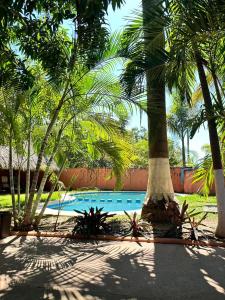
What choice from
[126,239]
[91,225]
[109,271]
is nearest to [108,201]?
[91,225]

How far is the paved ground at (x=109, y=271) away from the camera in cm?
400

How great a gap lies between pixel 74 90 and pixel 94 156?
1946mm

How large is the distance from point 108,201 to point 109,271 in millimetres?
14992

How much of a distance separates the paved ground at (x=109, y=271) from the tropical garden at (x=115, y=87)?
1274mm

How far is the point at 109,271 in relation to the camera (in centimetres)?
480

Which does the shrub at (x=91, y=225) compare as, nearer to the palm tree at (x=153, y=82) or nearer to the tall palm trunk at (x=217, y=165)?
the palm tree at (x=153, y=82)

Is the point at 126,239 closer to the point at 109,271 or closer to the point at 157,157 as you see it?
the point at 109,271

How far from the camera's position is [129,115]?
803 centimetres

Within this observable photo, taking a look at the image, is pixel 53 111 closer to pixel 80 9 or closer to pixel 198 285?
pixel 80 9

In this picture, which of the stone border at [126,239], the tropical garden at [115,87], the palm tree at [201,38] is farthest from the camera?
the stone border at [126,239]

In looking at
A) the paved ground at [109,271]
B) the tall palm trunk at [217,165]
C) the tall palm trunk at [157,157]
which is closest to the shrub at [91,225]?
the paved ground at [109,271]

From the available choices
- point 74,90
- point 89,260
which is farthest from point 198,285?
point 74,90

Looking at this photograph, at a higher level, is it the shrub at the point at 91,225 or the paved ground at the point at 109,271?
the shrub at the point at 91,225

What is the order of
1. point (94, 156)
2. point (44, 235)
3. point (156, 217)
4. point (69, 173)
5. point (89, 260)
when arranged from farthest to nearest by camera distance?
point (69, 173) < point (94, 156) < point (156, 217) < point (44, 235) < point (89, 260)
